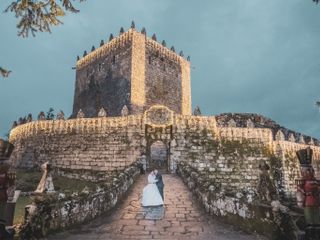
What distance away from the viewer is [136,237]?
20.8 feet

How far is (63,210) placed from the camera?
6984 mm

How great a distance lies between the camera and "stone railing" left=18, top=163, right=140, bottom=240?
19.6 feet

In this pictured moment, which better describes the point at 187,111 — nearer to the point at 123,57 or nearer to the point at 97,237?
the point at 123,57

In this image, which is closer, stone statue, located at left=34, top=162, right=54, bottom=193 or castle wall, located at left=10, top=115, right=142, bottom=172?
stone statue, located at left=34, top=162, right=54, bottom=193

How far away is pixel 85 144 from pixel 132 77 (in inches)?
A: 340

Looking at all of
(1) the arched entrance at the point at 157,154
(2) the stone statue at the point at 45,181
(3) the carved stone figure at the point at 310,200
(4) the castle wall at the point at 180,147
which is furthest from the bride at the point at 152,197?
(1) the arched entrance at the point at 157,154

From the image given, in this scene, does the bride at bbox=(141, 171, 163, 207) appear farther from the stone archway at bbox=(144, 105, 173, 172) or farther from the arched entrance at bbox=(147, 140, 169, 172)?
the arched entrance at bbox=(147, 140, 169, 172)

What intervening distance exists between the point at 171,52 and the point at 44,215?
27.4 metres

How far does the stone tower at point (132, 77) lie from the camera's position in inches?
1034

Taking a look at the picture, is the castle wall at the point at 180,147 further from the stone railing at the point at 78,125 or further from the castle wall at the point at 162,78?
the castle wall at the point at 162,78

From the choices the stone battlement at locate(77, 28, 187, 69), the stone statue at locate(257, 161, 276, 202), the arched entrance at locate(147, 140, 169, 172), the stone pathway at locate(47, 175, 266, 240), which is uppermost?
the stone battlement at locate(77, 28, 187, 69)

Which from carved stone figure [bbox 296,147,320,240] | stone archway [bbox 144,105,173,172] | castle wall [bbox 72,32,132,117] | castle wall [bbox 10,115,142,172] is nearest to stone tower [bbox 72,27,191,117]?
castle wall [bbox 72,32,132,117]

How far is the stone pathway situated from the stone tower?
53.6 feet

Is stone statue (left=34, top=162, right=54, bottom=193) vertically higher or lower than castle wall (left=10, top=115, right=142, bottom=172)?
lower
